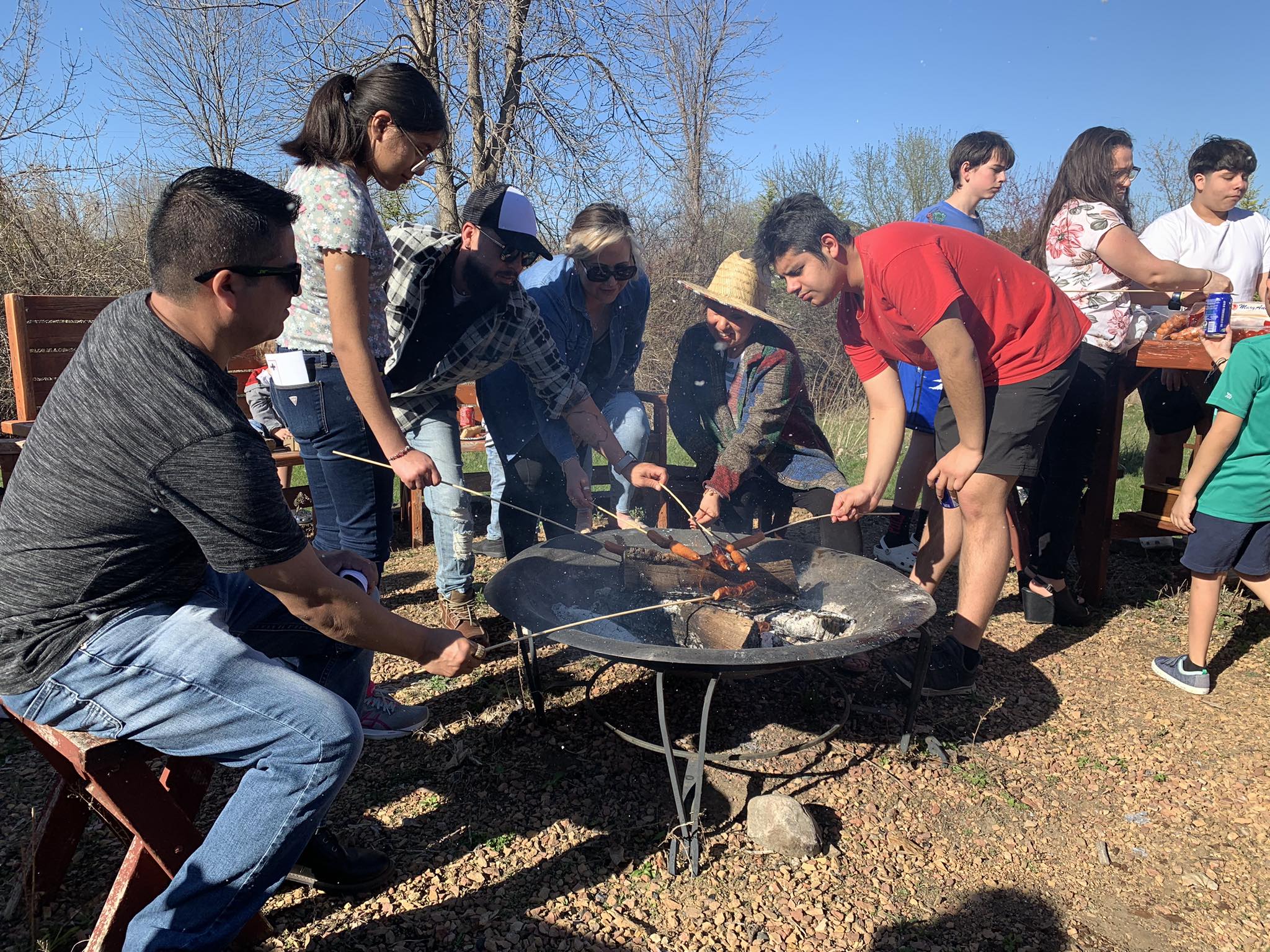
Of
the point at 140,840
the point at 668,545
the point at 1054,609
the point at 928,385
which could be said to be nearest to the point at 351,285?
the point at 668,545

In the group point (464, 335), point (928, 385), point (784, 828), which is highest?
point (464, 335)

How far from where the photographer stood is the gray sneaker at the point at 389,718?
10.1ft

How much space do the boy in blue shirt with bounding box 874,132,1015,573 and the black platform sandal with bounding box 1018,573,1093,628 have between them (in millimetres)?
630

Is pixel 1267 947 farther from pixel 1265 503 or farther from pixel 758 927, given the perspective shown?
pixel 1265 503

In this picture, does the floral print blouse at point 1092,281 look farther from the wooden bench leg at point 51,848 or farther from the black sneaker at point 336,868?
the wooden bench leg at point 51,848

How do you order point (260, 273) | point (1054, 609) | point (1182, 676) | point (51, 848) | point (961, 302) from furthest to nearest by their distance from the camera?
point (1054, 609)
point (1182, 676)
point (961, 302)
point (51, 848)
point (260, 273)

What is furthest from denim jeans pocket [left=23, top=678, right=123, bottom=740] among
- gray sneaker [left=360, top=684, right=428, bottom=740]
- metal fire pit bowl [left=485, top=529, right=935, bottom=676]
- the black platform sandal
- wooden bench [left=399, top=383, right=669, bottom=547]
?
the black platform sandal

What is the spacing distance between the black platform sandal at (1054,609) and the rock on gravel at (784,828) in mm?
2308

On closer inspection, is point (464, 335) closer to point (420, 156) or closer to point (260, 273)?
point (420, 156)

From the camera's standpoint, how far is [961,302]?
3043 mm

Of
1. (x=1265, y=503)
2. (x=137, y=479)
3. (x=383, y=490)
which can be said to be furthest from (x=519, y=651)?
(x=1265, y=503)

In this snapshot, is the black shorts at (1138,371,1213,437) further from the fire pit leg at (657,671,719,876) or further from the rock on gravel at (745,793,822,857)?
the fire pit leg at (657,671,719,876)

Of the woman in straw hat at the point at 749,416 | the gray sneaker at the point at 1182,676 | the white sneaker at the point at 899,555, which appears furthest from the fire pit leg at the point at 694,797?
the white sneaker at the point at 899,555

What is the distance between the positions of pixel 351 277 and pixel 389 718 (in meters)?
1.70
